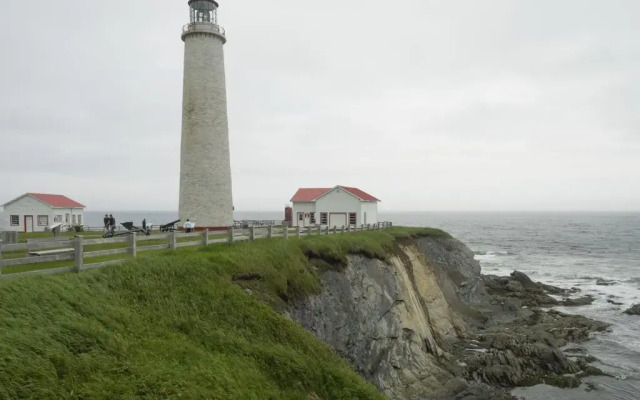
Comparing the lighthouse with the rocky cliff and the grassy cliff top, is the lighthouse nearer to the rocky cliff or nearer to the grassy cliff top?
the rocky cliff

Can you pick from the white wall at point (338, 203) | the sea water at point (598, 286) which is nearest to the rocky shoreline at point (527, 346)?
the sea water at point (598, 286)

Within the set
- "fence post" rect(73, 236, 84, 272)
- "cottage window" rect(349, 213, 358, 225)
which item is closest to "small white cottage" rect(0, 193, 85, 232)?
"cottage window" rect(349, 213, 358, 225)

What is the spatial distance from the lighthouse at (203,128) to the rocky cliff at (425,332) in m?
11.3

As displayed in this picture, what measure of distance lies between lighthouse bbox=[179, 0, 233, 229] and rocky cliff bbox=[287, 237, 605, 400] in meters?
11.3

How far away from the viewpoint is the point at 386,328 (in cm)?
2123

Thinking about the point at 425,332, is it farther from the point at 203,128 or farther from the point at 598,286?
the point at 598,286

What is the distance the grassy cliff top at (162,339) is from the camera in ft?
23.8

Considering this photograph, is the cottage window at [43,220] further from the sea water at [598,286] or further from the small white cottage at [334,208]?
the sea water at [598,286]

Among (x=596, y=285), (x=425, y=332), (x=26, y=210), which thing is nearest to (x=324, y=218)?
(x=425, y=332)

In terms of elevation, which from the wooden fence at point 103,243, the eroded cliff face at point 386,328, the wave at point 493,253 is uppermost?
the wooden fence at point 103,243

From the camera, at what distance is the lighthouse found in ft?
91.5

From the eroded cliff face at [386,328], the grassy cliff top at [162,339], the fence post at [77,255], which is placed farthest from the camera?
the eroded cliff face at [386,328]

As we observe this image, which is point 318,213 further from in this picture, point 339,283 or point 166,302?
point 166,302

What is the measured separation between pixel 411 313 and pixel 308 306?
10.2 meters
